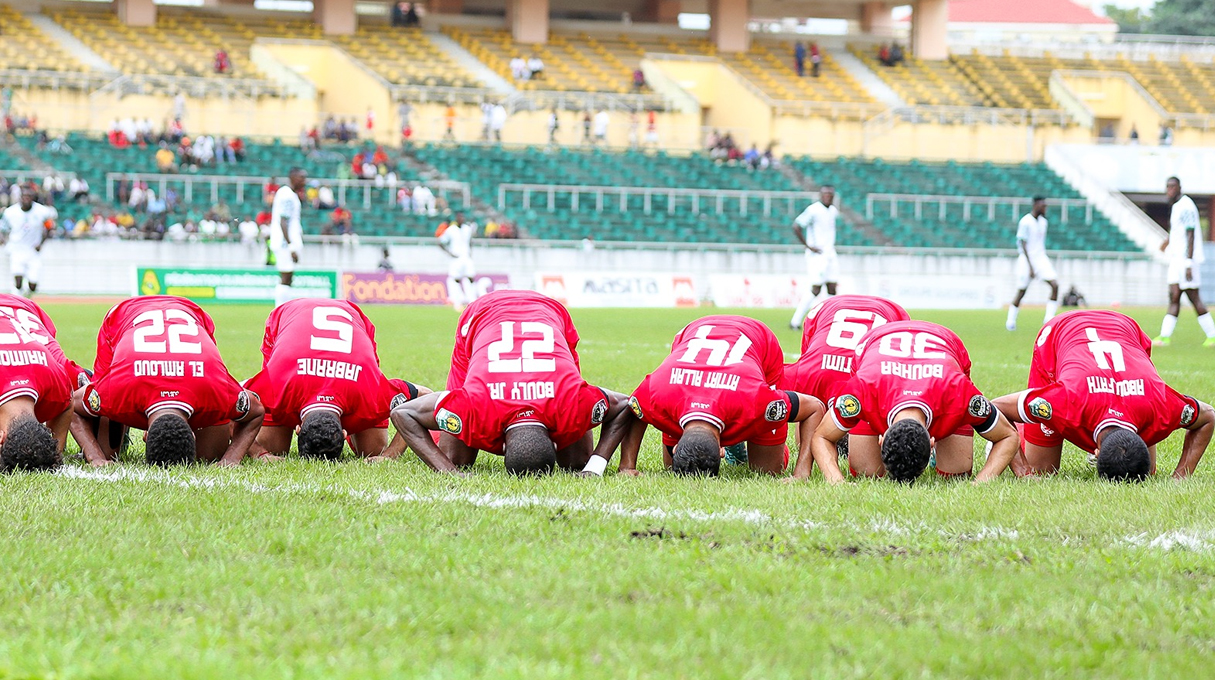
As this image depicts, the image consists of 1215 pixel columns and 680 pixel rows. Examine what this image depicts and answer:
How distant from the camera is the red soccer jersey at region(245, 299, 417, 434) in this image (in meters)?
7.06

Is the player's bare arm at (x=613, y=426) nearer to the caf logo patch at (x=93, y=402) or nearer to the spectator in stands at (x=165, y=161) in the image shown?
the caf logo patch at (x=93, y=402)

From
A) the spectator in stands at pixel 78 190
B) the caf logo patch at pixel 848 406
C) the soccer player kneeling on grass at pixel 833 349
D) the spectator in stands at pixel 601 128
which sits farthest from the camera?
the spectator in stands at pixel 601 128

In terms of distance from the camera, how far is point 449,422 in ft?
21.1

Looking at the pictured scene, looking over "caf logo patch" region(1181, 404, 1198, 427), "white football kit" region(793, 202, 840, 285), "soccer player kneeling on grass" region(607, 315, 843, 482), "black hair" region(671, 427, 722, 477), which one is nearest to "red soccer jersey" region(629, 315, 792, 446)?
"soccer player kneeling on grass" region(607, 315, 843, 482)

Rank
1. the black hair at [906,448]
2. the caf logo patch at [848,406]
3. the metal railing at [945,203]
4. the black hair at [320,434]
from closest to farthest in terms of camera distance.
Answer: the black hair at [906,448]
the caf logo patch at [848,406]
the black hair at [320,434]
the metal railing at [945,203]

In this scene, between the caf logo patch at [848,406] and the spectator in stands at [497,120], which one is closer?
the caf logo patch at [848,406]

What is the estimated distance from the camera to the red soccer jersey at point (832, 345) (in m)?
7.52

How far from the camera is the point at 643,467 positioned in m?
7.20

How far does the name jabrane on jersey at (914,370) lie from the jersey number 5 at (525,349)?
5.31ft

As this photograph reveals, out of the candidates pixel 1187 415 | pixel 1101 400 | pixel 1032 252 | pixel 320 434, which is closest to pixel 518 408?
pixel 320 434

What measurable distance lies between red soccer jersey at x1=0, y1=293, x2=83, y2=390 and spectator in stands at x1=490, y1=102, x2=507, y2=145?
3531 cm

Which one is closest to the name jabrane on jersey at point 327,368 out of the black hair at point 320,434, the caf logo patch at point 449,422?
the black hair at point 320,434

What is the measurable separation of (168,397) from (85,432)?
0.59m

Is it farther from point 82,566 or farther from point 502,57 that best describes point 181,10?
point 82,566
